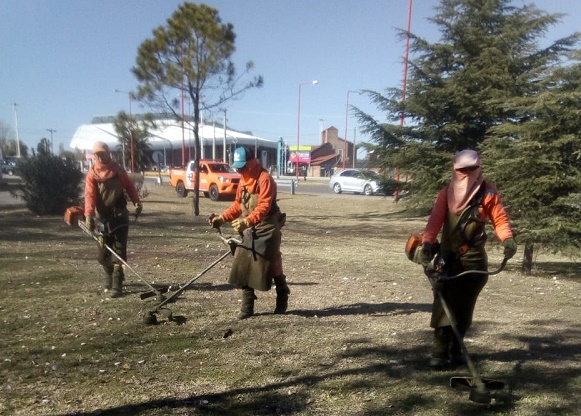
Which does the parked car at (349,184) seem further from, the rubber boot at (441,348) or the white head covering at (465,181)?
the white head covering at (465,181)

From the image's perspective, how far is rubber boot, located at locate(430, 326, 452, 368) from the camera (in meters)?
4.53

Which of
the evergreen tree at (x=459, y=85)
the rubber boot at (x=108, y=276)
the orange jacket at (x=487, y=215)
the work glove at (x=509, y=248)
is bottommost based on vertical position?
the rubber boot at (x=108, y=276)

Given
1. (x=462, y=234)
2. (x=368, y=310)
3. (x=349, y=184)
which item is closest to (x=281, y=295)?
(x=368, y=310)

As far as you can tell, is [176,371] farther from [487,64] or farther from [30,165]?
[30,165]

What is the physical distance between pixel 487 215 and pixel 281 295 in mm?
2462

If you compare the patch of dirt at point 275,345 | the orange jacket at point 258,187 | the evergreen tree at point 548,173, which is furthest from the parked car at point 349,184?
the orange jacket at point 258,187

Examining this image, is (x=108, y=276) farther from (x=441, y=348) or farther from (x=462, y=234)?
(x=462, y=234)

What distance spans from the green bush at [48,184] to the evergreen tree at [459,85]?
8866 mm

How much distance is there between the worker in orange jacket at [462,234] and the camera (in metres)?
4.32

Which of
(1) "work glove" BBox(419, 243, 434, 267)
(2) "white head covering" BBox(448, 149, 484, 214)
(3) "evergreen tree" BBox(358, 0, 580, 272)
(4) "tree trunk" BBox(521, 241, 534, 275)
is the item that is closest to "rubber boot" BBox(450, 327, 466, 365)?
(1) "work glove" BBox(419, 243, 434, 267)

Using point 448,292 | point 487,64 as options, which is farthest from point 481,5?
point 448,292

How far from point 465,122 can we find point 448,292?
37.2ft

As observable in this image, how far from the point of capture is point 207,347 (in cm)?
507

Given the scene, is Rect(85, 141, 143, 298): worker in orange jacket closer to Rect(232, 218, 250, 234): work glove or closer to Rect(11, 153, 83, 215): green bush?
Rect(232, 218, 250, 234): work glove
